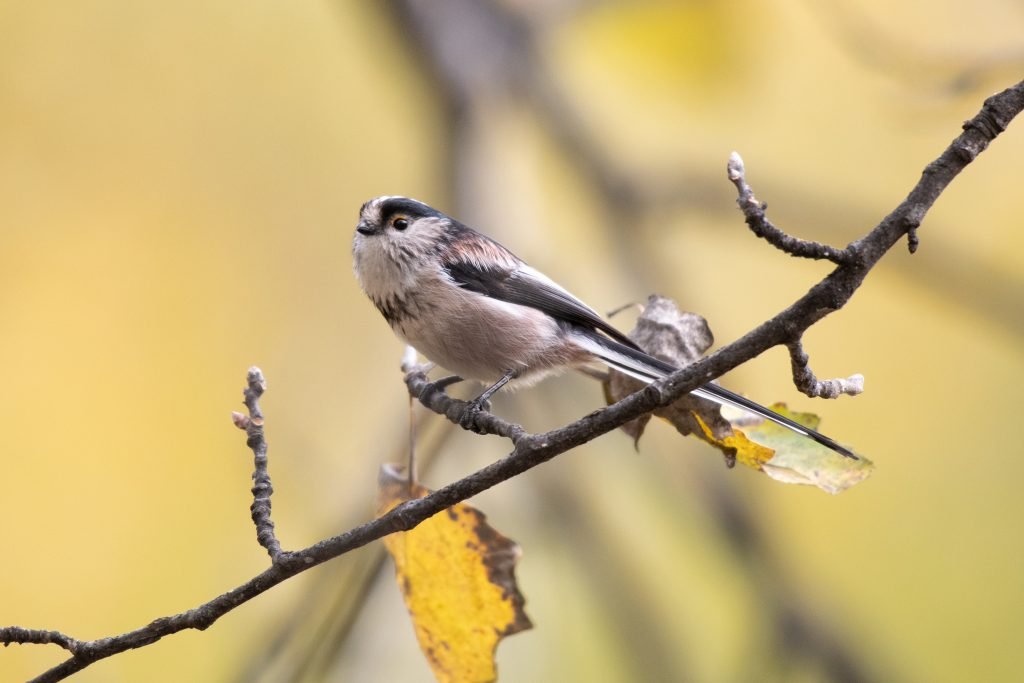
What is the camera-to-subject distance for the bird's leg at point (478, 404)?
4.35ft

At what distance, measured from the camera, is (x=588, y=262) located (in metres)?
2.67

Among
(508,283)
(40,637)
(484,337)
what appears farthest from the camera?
(508,283)

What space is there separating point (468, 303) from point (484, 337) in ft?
0.20

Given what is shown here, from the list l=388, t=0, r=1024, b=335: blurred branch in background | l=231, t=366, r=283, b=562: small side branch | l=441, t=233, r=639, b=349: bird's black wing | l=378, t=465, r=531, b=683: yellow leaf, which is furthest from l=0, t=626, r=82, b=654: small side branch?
l=388, t=0, r=1024, b=335: blurred branch in background

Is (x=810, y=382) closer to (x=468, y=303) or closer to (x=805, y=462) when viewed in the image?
(x=805, y=462)

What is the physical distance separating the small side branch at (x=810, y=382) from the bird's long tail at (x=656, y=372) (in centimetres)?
17

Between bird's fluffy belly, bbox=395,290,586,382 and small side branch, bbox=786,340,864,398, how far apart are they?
645 millimetres

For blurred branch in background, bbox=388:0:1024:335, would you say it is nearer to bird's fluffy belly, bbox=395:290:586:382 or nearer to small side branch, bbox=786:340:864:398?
bird's fluffy belly, bbox=395:290:586:382

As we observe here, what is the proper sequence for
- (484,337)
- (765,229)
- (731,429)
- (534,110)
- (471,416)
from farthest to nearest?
1. (534,110)
2. (484,337)
3. (471,416)
4. (731,429)
5. (765,229)

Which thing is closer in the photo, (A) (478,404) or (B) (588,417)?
(B) (588,417)

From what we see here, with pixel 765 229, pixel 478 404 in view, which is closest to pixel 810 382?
pixel 765 229

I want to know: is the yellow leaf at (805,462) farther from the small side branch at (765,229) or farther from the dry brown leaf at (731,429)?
the small side branch at (765,229)

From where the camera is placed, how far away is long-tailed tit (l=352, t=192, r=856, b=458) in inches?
61.7

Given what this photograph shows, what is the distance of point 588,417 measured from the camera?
0.96m
